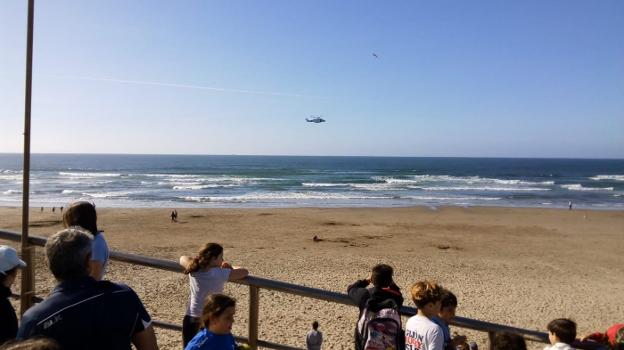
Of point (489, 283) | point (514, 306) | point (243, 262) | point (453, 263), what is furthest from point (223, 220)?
point (514, 306)

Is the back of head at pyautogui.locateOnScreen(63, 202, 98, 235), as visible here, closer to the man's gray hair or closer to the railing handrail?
the railing handrail

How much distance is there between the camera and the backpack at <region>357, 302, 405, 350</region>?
3.16 meters

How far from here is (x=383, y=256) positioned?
731 inches

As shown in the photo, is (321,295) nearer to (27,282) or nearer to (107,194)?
(27,282)

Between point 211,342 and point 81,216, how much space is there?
1305 mm

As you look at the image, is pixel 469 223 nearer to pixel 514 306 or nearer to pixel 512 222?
pixel 512 222

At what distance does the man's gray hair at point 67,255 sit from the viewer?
6.63 ft

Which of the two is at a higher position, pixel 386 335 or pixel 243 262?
pixel 386 335

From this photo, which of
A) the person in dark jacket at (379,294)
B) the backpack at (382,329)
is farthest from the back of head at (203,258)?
the backpack at (382,329)

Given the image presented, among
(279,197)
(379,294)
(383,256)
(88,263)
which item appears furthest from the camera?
(279,197)

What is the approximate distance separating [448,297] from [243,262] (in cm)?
1407

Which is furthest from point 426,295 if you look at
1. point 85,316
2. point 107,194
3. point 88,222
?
point 107,194

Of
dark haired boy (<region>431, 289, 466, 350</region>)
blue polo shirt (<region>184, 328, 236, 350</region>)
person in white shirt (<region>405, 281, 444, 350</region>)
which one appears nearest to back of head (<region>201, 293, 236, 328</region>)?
blue polo shirt (<region>184, 328, 236, 350</region>)

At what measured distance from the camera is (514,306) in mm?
12062
